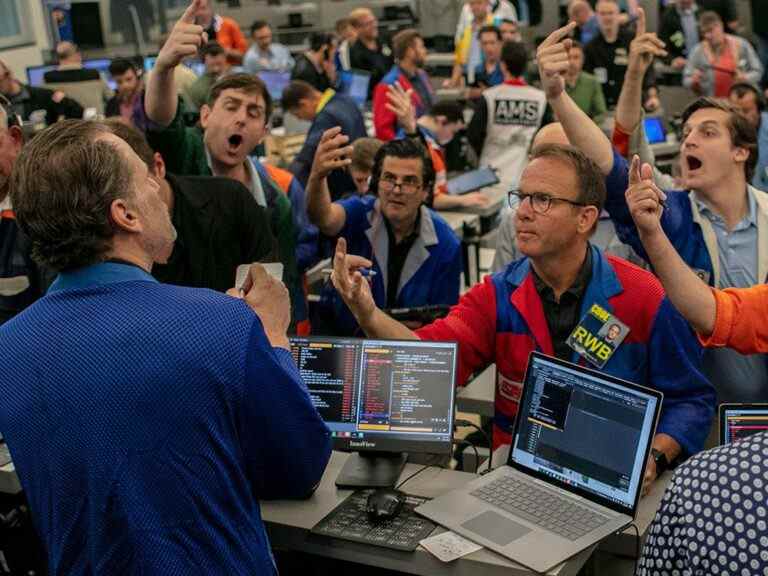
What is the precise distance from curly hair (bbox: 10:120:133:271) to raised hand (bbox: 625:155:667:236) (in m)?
1.23

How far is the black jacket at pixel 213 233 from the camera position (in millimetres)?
2836

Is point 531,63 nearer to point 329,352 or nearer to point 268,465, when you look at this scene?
point 329,352

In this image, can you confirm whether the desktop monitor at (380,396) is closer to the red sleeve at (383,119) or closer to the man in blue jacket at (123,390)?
the man in blue jacket at (123,390)

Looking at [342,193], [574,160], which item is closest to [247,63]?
[342,193]

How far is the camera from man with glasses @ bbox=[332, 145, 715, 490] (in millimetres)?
2709

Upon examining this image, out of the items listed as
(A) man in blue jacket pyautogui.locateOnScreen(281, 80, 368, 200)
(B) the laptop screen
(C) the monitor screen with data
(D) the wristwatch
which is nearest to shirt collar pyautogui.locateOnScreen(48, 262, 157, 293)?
(C) the monitor screen with data

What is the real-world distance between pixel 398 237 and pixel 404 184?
0.70ft

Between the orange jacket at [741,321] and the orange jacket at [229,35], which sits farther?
the orange jacket at [229,35]

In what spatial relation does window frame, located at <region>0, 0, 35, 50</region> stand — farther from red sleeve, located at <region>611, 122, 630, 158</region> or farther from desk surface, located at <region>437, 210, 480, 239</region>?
red sleeve, located at <region>611, 122, 630, 158</region>

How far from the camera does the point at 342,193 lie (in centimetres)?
534

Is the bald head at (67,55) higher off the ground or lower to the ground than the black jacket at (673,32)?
higher

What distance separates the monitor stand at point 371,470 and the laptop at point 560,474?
20 cm

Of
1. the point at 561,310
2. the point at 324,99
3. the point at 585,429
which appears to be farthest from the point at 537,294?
the point at 324,99

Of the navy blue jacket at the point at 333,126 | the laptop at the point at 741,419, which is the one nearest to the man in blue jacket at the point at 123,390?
the laptop at the point at 741,419
